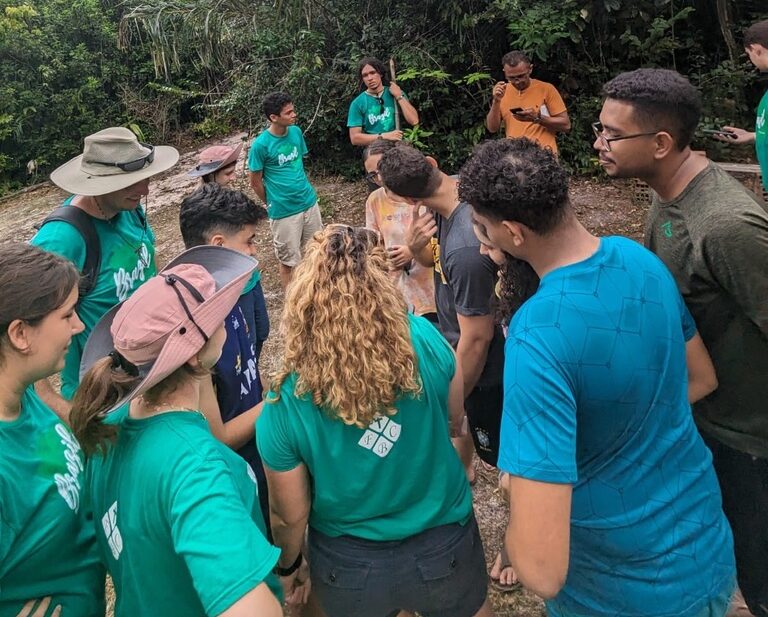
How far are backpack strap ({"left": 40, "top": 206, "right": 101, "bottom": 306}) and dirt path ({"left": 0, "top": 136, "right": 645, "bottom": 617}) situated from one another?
2.34 m

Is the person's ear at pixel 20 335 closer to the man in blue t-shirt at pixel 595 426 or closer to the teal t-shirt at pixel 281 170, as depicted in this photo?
the man in blue t-shirt at pixel 595 426

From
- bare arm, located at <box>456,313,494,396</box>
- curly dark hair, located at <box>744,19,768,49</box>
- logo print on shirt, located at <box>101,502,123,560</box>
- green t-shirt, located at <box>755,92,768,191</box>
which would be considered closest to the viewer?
logo print on shirt, located at <box>101,502,123,560</box>

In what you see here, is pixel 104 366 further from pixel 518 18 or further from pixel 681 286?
pixel 518 18

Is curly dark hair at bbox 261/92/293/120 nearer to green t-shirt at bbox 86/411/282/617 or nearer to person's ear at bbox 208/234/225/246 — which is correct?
person's ear at bbox 208/234/225/246

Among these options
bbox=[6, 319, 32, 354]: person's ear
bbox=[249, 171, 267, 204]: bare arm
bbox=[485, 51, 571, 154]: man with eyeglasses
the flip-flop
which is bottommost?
the flip-flop

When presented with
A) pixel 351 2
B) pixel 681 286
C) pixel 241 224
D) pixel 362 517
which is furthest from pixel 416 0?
pixel 362 517

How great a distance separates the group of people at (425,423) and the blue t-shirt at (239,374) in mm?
77

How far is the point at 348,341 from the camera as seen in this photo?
65.1 inches

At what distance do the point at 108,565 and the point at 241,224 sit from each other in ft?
5.19

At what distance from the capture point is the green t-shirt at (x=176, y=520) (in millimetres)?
1237

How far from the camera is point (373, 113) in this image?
6652mm

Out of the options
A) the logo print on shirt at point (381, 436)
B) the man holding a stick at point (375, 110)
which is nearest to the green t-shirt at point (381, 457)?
the logo print on shirt at point (381, 436)

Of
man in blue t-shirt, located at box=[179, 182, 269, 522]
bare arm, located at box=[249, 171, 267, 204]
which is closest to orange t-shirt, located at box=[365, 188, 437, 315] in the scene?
man in blue t-shirt, located at box=[179, 182, 269, 522]

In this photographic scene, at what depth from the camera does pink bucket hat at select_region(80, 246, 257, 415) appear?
1510 millimetres
